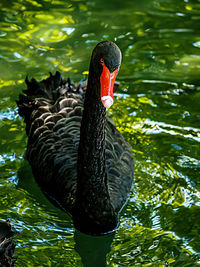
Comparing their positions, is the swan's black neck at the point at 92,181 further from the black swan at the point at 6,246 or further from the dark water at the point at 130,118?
the black swan at the point at 6,246

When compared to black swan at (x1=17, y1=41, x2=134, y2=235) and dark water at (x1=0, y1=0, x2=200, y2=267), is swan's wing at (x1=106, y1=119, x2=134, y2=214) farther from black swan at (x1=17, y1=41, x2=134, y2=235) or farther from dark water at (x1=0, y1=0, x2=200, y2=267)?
dark water at (x1=0, y1=0, x2=200, y2=267)

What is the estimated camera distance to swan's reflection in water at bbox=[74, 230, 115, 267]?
13.7 ft

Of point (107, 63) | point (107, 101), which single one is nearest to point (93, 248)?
point (107, 101)

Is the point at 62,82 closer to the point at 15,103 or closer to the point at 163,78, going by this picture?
the point at 15,103

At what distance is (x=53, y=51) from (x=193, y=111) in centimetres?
201

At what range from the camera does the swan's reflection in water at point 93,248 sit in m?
4.17

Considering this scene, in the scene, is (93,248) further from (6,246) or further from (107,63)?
(107,63)

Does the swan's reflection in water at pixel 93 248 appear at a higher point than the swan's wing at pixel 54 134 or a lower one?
lower

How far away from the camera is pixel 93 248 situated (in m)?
4.31

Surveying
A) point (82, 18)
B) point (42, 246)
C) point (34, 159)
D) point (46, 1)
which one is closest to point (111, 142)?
point (34, 159)

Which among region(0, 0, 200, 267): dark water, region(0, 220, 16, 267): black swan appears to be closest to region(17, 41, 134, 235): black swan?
region(0, 0, 200, 267): dark water

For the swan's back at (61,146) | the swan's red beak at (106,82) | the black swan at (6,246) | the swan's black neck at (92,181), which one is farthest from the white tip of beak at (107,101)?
the swan's back at (61,146)

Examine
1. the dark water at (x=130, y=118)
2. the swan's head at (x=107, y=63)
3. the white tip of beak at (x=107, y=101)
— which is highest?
the swan's head at (x=107, y=63)

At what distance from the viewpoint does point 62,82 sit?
18.1ft
